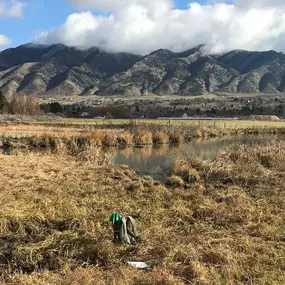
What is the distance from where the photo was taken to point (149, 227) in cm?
966

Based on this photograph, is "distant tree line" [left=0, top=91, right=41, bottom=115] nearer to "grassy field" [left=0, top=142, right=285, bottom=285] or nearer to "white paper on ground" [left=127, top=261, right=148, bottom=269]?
"grassy field" [left=0, top=142, right=285, bottom=285]

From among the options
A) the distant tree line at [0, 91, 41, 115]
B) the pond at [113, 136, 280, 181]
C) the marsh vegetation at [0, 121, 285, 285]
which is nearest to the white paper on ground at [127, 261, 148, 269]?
the marsh vegetation at [0, 121, 285, 285]

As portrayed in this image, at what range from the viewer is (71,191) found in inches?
561

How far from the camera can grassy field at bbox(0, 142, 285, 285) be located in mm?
6867

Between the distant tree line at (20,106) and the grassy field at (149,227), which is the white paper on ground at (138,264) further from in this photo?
the distant tree line at (20,106)

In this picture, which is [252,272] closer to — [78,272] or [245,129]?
[78,272]

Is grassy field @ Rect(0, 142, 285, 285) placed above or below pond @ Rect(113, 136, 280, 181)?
above

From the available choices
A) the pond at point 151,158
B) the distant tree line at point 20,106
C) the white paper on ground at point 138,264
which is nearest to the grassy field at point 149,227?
the white paper on ground at point 138,264

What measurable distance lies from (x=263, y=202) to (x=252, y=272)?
19.1 feet

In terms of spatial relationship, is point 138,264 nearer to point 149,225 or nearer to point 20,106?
point 149,225

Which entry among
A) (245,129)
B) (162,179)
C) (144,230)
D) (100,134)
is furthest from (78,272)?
(245,129)

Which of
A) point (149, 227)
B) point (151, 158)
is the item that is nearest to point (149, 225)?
point (149, 227)

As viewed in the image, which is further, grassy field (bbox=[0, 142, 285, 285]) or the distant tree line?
the distant tree line

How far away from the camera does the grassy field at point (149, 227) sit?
6867 mm
